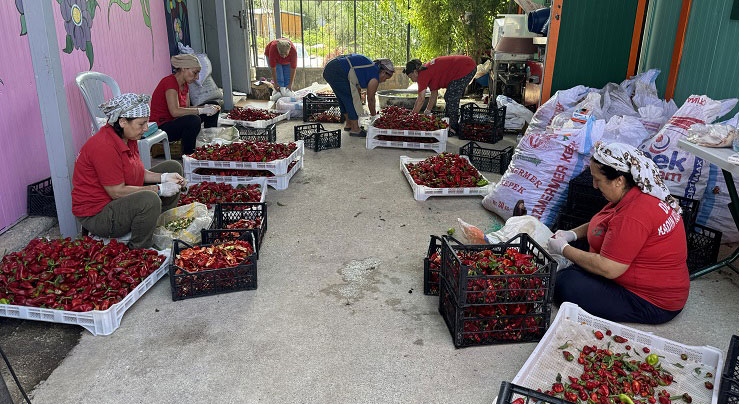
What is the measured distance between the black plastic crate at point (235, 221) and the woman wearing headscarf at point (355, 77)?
4.14 metres

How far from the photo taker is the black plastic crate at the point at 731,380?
254cm

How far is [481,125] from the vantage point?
8680 mm

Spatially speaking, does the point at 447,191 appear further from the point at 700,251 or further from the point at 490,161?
the point at 700,251

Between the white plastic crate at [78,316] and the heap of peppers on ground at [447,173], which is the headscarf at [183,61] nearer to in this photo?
the heap of peppers on ground at [447,173]

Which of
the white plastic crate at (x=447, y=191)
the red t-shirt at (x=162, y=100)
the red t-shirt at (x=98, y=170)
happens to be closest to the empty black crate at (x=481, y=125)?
the white plastic crate at (x=447, y=191)

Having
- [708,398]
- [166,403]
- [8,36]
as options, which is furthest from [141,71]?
[708,398]

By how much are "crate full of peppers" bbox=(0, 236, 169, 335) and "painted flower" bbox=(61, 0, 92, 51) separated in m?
2.95

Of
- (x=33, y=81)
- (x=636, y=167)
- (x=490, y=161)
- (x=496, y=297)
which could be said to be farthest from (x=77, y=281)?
(x=490, y=161)

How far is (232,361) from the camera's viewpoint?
312 centimetres

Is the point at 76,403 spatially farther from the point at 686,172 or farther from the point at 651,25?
the point at 651,25

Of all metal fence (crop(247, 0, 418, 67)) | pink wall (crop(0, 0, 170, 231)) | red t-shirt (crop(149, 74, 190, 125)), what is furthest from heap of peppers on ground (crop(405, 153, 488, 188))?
metal fence (crop(247, 0, 418, 67))

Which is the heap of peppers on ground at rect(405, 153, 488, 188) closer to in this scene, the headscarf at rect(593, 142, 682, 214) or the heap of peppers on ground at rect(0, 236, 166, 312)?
the headscarf at rect(593, 142, 682, 214)

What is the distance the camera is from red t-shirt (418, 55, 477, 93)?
8758mm

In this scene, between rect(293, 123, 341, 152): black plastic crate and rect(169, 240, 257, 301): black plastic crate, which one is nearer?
rect(169, 240, 257, 301): black plastic crate
